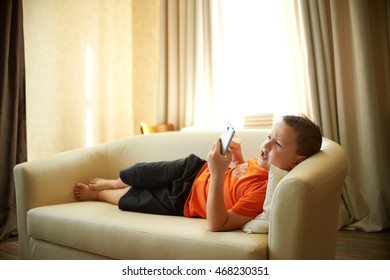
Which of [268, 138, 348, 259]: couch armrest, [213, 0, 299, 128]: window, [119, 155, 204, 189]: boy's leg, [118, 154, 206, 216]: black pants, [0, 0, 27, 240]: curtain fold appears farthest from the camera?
[213, 0, 299, 128]: window

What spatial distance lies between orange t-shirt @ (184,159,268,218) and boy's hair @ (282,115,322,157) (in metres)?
0.19

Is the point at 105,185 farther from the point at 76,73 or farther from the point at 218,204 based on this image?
the point at 76,73

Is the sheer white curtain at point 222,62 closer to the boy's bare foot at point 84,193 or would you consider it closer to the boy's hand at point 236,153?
the boy's hand at point 236,153

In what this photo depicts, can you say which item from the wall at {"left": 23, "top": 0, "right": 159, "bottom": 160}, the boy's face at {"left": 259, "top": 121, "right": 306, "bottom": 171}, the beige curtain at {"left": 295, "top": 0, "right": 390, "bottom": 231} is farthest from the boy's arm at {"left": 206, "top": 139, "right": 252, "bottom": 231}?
the wall at {"left": 23, "top": 0, "right": 159, "bottom": 160}

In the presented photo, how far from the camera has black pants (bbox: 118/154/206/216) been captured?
1.66 metres

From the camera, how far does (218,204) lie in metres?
1.26

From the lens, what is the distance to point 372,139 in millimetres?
2381

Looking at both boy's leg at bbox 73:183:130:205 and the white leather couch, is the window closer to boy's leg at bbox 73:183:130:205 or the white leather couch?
the white leather couch

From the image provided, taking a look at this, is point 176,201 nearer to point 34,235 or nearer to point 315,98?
point 34,235

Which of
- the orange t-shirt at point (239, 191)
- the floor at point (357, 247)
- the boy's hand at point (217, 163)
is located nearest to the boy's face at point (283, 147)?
the orange t-shirt at point (239, 191)

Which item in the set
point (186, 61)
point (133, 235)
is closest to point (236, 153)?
point (133, 235)

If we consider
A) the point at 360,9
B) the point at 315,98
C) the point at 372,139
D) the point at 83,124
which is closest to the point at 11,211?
the point at 83,124

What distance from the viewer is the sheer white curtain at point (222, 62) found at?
2.82 metres

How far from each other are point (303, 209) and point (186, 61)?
7.92 ft
